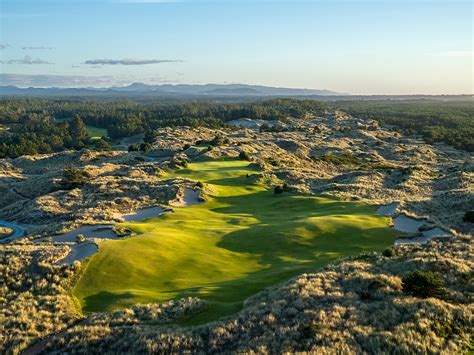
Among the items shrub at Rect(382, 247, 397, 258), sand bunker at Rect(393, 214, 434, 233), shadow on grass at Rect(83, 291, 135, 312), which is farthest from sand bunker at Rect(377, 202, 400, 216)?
shadow on grass at Rect(83, 291, 135, 312)

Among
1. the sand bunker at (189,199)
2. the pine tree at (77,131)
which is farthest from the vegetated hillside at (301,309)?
the pine tree at (77,131)

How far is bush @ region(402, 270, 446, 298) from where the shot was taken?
76.5 ft

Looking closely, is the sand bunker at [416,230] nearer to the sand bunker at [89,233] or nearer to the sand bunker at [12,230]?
the sand bunker at [89,233]

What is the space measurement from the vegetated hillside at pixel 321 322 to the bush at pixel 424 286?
0.05 meters

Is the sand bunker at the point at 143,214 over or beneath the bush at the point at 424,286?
beneath

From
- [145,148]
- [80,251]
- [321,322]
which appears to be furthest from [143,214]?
[145,148]

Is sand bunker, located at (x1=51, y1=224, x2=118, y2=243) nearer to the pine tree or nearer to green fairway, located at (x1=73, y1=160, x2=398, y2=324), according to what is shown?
green fairway, located at (x1=73, y1=160, x2=398, y2=324)

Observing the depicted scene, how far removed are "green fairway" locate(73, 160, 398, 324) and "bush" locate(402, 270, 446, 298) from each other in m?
7.35

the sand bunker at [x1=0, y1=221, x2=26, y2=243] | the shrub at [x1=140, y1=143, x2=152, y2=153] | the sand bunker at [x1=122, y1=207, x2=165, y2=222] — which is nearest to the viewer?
the sand bunker at [x1=0, y1=221, x2=26, y2=243]

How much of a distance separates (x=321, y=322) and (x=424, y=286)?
6515mm

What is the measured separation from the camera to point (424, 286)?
23.4 m

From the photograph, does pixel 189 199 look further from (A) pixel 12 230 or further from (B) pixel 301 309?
(B) pixel 301 309

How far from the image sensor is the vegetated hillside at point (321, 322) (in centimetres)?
1900

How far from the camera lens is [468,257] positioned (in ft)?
98.9
